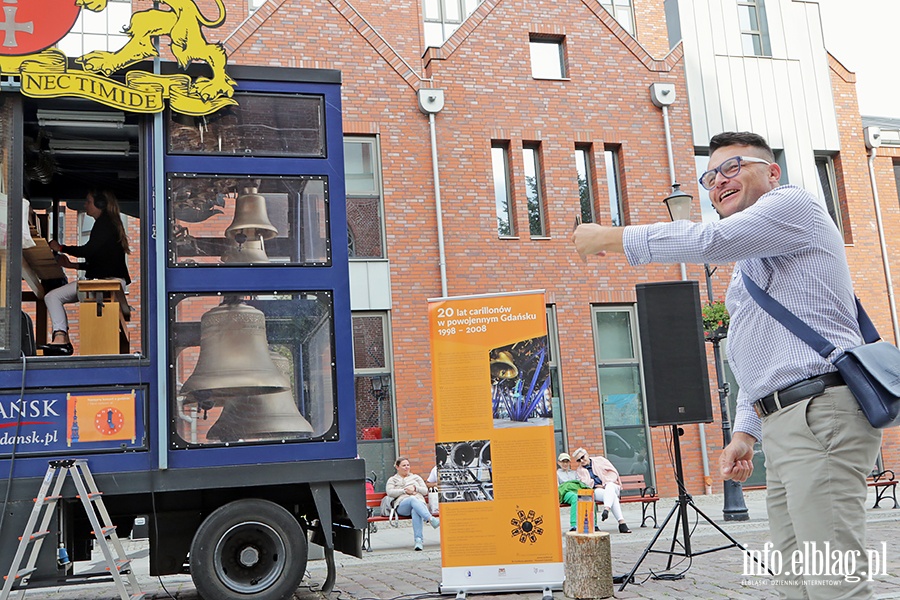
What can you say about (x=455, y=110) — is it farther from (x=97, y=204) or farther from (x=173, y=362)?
(x=173, y=362)

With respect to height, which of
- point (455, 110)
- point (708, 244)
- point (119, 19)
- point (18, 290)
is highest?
point (119, 19)

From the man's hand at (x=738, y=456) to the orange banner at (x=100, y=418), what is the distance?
4.51 m

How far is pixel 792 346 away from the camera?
285cm

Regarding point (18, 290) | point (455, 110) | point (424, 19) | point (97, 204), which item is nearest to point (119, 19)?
point (424, 19)

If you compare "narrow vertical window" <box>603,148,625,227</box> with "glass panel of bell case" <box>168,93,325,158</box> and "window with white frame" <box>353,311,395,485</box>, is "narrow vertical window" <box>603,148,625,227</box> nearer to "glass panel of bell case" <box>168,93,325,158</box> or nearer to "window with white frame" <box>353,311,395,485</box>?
"window with white frame" <box>353,311,395,485</box>

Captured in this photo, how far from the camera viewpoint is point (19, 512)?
20.0 ft

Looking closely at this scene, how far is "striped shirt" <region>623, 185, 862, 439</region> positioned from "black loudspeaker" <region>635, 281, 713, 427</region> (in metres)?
6.12

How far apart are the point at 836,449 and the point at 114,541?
A: 5.09 m

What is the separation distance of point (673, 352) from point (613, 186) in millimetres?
9704

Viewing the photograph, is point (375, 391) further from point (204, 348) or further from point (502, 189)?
point (204, 348)

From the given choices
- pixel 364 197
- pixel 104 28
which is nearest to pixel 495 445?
pixel 364 197

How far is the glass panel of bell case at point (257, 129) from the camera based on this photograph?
22.5 feet

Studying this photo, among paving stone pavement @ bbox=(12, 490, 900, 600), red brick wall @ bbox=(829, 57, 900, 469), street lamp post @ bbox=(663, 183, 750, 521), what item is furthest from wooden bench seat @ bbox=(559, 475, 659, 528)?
red brick wall @ bbox=(829, 57, 900, 469)

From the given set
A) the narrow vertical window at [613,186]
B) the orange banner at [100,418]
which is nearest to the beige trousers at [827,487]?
the orange banner at [100,418]
